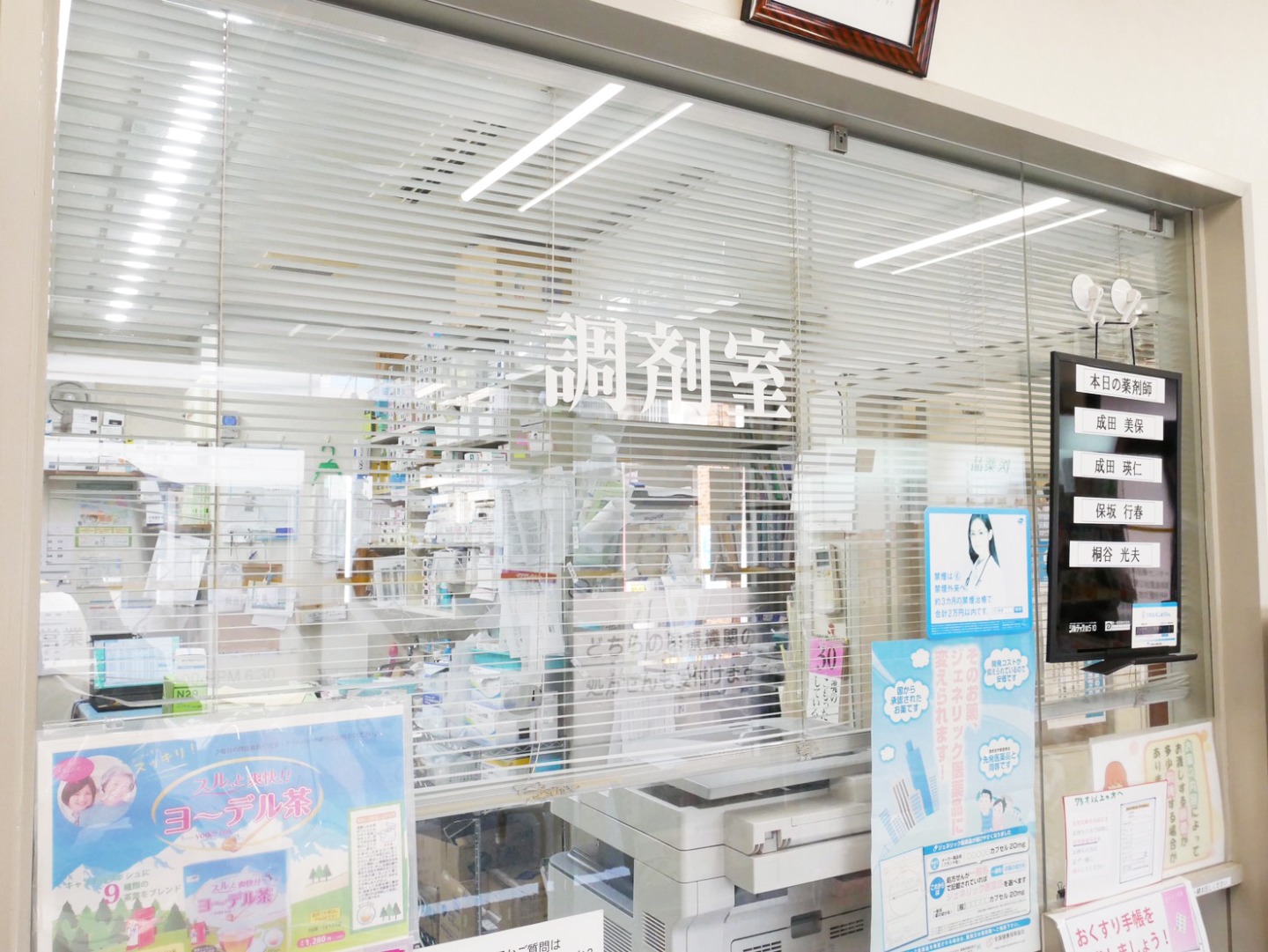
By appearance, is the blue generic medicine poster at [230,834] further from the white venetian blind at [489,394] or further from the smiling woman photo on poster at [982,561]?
the smiling woman photo on poster at [982,561]

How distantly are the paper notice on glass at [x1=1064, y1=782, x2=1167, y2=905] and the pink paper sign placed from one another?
70 centimetres

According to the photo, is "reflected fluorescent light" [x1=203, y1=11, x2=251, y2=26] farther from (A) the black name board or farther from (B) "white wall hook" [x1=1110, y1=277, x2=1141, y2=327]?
(B) "white wall hook" [x1=1110, y1=277, x2=1141, y2=327]

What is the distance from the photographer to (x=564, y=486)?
1375 mm

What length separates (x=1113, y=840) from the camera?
195 centimetres

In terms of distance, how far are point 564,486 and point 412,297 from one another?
35 cm

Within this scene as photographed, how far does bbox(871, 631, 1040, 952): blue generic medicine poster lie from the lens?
1.64 m

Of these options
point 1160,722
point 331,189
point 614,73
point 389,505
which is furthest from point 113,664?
point 1160,722

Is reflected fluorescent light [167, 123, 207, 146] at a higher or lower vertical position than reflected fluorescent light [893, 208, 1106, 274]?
lower

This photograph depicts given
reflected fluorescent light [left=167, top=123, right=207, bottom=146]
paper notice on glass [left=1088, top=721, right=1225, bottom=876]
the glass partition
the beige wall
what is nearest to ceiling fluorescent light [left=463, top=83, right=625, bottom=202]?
the glass partition

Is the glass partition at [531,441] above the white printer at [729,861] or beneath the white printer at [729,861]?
above

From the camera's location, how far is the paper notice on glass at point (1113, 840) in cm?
189

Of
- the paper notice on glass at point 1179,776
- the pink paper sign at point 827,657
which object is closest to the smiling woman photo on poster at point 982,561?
the pink paper sign at point 827,657

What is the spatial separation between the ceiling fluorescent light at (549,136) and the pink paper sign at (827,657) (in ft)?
3.01

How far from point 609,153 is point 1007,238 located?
95 centimetres
